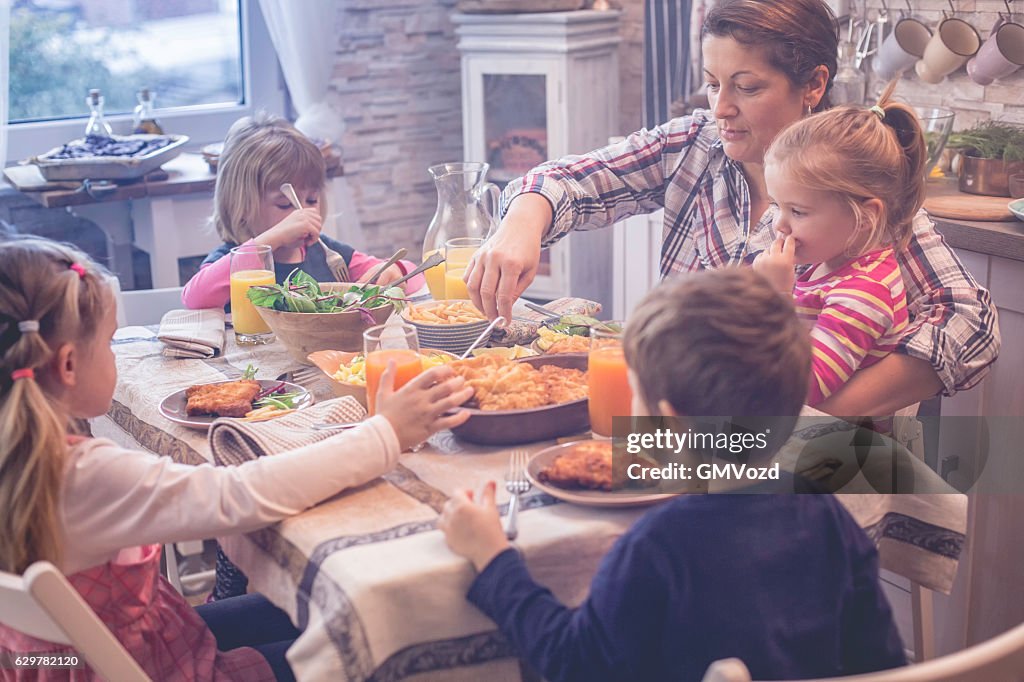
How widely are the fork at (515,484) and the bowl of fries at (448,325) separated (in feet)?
1.29

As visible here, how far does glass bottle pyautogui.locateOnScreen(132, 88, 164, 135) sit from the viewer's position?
11.1 feet

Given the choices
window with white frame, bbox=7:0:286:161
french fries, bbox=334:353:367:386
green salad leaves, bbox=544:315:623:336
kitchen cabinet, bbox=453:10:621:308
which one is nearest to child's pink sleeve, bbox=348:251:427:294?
green salad leaves, bbox=544:315:623:336

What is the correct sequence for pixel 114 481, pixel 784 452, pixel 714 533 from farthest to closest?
pixel 784 452 → pixel 114 481 → pixel 714 533

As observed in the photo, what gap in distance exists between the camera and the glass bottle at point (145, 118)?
338cm

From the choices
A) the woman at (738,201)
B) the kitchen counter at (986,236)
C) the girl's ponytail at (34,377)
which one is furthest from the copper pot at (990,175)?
the girl's ponytail at (34,377)

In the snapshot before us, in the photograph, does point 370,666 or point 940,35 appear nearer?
point 370,666

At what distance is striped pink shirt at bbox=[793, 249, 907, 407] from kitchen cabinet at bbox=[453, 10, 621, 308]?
224 centimetres

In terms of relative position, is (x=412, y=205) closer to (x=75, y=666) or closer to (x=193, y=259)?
(x=193, y=259)

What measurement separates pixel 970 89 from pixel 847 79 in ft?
1.01

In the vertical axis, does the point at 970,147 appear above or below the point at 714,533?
above

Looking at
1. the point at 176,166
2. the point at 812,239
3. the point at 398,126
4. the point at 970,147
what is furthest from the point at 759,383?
the point at 398,126

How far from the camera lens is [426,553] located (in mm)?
1085

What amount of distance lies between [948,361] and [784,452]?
1.22ft

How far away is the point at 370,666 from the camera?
1.03m
